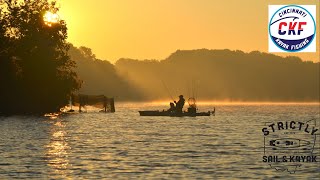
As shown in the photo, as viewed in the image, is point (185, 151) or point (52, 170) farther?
point (185, 151)

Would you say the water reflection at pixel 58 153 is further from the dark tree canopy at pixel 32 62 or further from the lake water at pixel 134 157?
the dark tree canopy at pixel 32 62

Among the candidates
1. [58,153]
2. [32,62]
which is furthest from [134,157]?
[32,62]

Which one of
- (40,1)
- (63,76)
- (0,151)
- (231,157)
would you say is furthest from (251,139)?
(40,1)

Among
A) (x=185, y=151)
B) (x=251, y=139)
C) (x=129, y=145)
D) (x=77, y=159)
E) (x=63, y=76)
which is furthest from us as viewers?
(x=63, y=76)

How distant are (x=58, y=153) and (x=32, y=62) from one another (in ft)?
235

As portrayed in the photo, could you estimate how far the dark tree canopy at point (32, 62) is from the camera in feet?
383

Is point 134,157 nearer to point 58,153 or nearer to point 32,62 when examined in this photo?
point 58,153

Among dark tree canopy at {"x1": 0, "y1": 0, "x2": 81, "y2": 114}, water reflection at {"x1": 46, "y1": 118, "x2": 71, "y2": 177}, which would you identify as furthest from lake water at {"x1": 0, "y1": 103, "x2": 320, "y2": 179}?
dark tree canopy at {"x1": 0, "y1": 0, "x2": 81, "y2": 114}

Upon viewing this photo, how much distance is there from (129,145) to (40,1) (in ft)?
238

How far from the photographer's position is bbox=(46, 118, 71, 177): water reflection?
40938mm

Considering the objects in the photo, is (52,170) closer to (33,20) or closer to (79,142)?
(79,142)

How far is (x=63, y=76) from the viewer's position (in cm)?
12131

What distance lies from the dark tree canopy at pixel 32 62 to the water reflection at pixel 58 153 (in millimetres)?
45219

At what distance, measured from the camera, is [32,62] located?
120m
